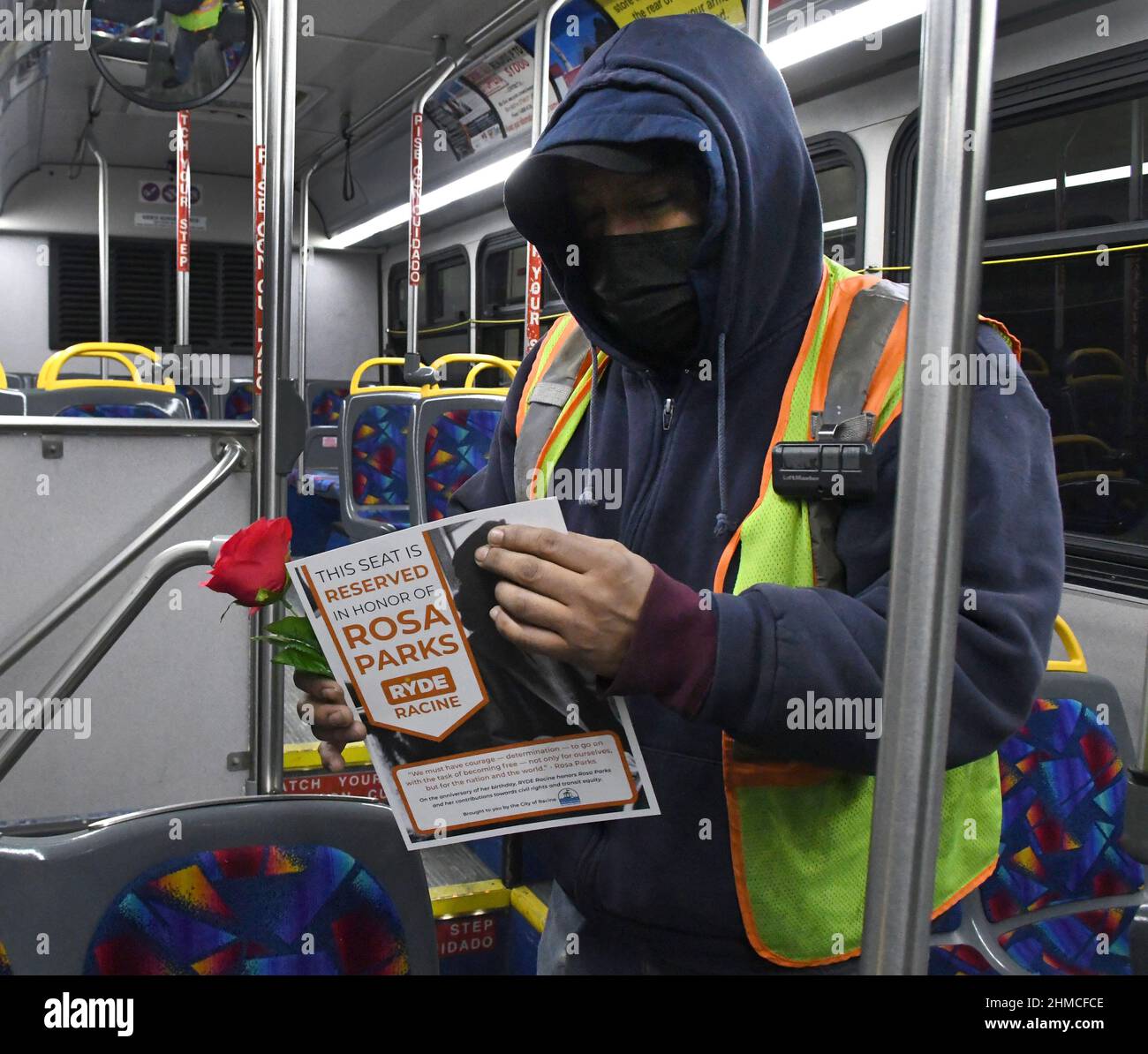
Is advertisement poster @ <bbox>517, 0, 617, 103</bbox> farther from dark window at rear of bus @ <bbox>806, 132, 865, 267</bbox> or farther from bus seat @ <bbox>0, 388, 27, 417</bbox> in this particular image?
bus seat @ <bbox>0, 388, 27, 417</bbox>

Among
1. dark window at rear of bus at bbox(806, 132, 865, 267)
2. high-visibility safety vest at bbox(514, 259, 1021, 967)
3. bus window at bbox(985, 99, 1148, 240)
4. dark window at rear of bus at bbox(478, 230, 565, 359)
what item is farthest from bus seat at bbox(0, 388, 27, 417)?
dark window at rear of bus at bbox(478, 230, 565, 359)

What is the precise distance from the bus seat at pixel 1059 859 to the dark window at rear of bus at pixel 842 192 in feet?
10.5

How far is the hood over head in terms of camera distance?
106 cm

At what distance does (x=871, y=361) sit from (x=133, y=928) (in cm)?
85

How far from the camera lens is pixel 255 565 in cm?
91

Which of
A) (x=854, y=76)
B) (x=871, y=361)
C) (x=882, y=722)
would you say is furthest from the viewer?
(x=854, y=76)

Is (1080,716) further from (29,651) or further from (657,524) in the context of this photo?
(29,651)

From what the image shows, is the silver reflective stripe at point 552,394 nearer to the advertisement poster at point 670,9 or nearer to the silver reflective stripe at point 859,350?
the silver reflective stripe at point 859,350

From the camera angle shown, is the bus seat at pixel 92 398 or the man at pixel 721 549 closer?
the man at pixel 721 549

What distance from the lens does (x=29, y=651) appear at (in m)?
2.36

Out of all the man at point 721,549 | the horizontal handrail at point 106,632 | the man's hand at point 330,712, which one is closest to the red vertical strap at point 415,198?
the horizontal handrail at point 106,632

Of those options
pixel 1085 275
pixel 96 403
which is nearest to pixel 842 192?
pixel 1085 275

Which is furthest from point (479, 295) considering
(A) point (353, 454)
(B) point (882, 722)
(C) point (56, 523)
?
(B) point (882, 722)

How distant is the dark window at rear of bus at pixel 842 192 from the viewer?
15.8ft
